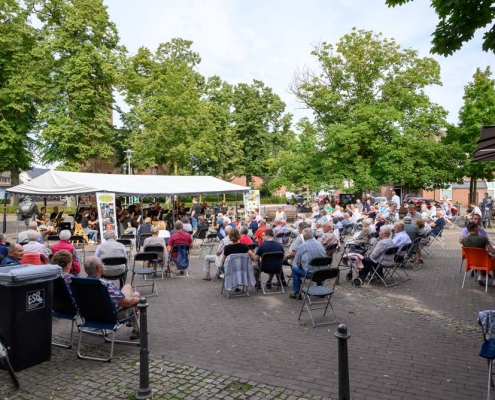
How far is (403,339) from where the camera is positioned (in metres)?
5.70

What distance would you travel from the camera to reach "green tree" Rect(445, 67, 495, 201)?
2483 centimetres

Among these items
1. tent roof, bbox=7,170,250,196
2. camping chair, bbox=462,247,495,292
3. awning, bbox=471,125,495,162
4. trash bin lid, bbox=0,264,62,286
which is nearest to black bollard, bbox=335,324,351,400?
trash bin lid, bbox=0,264,62,286

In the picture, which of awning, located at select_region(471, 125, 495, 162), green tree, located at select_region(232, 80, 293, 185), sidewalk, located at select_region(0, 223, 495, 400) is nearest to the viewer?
sidewalk, located at select_region(0, 223, 495, 400)

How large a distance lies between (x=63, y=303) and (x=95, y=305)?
746mm

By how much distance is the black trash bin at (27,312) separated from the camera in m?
4.64

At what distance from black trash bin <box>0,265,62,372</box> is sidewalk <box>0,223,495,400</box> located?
20 centimetres

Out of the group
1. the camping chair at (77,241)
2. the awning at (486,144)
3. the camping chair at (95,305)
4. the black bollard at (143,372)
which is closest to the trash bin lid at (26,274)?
the camping chair at (95,305)

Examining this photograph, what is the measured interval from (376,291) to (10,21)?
30390mm

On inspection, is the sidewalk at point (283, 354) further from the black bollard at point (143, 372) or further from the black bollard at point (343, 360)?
the black bollard at point (343, 360)

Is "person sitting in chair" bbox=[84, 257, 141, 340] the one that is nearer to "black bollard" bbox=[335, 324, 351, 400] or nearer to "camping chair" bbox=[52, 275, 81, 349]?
"camping chair" bbox=[52, 275, 81, 349]

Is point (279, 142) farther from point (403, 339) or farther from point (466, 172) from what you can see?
point (403, 339)

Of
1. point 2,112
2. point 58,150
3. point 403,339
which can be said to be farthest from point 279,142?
point 403,339

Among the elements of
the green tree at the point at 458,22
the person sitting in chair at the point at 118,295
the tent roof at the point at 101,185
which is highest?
the green tree at the point at 458,22

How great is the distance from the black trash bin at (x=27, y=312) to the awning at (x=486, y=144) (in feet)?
23.2
